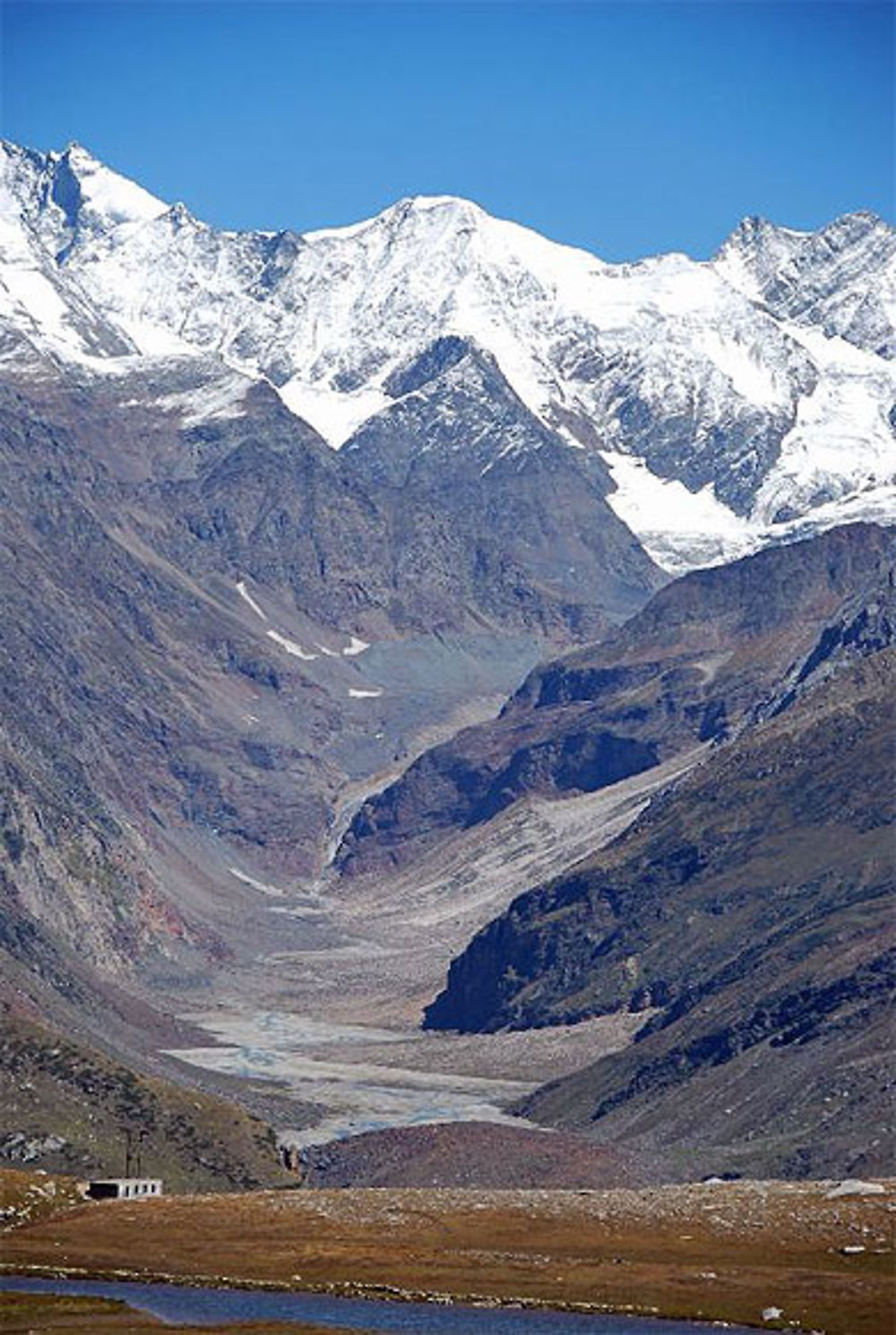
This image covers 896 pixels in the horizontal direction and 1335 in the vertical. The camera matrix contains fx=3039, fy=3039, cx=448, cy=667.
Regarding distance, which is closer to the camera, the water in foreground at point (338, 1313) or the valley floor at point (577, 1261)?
the water in foreground at point (338, 1313)

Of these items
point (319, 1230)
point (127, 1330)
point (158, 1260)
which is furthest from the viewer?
point (319, 1230)

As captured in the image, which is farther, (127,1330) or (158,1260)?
(158,1260)

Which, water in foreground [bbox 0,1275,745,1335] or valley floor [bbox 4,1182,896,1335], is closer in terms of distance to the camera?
water in foreground [bbox 0,1275,745,1335]

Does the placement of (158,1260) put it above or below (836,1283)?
above

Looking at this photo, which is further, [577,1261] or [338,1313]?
[577,1261]

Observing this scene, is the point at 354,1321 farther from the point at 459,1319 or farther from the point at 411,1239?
the point at 411,1239

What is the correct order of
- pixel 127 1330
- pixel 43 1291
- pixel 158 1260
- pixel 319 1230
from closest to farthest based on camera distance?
1. pixel 127 1330
2. pixel 43 1291
3. pixel 158 1260
4. pixel 319 1230

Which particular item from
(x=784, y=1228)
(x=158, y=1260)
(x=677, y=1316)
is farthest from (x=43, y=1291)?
(x=784, y=1228)

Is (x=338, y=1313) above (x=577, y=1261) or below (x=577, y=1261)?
above
